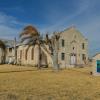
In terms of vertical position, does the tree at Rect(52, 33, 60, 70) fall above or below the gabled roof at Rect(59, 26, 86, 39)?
below


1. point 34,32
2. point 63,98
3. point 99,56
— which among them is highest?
point 34,32

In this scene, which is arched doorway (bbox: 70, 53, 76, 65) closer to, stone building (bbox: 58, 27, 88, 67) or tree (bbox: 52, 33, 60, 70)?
stone building (bbox: 58, 27, 88, 67)

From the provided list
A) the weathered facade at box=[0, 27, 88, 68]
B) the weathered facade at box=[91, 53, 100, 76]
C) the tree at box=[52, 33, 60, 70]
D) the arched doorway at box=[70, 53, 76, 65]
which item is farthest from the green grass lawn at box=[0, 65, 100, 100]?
the arched doorway at box=[70, 53, 76, 65]

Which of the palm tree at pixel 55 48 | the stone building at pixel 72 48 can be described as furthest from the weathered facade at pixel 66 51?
the palm tree at pixel 55 48

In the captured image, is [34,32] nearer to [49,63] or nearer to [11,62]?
[49,63]

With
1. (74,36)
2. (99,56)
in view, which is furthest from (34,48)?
(99,56)

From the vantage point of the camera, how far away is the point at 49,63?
45688 millimetres

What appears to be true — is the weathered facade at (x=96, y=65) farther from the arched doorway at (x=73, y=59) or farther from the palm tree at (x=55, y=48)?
the arched doorway at (x=73, y=59)

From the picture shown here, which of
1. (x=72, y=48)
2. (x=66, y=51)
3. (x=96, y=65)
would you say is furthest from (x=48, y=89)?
(x=72, y=48)

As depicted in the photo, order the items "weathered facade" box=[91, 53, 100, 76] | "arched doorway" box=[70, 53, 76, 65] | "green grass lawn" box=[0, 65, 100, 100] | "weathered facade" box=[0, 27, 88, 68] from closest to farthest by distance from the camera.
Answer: "green grass lawn" box=[0, 65, 100, 100] < "weathered facade" box=[91, 53, 100, 76] < "weathered facade" box=[0, 27, 88, 68] < "arched doorway" box=[70, 53, 76, 65]

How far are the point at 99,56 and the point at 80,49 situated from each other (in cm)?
2216

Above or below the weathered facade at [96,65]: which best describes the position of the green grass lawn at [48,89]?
below

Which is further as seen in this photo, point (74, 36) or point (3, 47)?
point (3, 47)

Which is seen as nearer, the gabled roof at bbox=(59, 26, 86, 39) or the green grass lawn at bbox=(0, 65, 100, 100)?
the green grass lawn at bbox=(0, 65, 100, 100)
